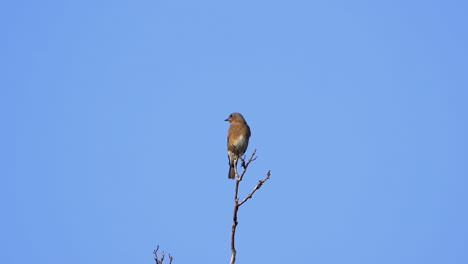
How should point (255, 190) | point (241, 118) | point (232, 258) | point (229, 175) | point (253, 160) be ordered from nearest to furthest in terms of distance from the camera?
point (232, 258), point (255, 190), point (253, 160), point (229, 175), point (241, 118)

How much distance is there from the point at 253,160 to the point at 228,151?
5380 millimetres

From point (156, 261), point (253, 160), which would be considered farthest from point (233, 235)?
point (253, 160)

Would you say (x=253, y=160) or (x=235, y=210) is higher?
(x=253, y=160)

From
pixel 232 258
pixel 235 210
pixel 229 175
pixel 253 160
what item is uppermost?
pixel 229 175

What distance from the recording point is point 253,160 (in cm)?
632

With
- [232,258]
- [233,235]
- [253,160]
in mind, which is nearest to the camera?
[232,258]

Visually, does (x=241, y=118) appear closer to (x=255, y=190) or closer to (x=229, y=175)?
(x=229, y=175)

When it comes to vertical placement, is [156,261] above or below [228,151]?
below

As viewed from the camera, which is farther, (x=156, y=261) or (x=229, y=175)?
(x=229, y=175)

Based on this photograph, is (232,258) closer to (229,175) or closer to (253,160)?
(253,160)

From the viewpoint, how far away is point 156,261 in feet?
17.2

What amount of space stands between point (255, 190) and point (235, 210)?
315 mm

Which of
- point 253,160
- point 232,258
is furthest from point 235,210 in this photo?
point 253,160

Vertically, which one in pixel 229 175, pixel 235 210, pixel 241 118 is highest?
pixel 241 118
